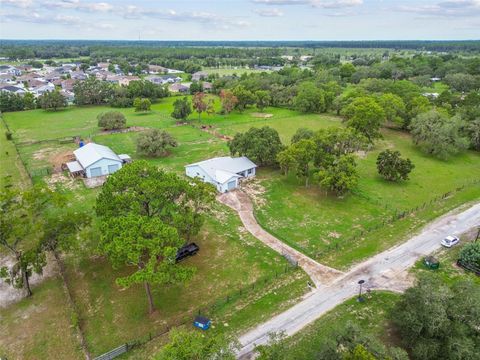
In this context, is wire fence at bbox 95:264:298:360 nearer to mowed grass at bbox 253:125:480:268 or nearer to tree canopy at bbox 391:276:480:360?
mowed grass at bbox 253:125:480:268

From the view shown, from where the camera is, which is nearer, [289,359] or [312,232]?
[289,359]

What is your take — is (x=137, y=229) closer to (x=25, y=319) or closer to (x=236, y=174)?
(x=25, y=319)

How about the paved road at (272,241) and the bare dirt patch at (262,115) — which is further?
the bare dirt patch at (262,115)

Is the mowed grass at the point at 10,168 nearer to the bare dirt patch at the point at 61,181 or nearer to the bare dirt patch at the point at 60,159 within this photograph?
the bare dirt patch at the point at 61,181

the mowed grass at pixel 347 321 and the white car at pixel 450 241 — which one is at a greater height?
the white car at pixel 450 241

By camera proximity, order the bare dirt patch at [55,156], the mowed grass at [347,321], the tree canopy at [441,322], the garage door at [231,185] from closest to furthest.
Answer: the tree canopy at [441,322] < the mowed grass at [347,321] < the garage door at [231,185] < the bare dirt patch at [55,156]

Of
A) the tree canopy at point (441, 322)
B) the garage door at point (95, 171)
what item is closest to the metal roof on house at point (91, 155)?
the garage door at point (95, 171)

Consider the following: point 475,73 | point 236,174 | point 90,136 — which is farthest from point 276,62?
point 236,174
